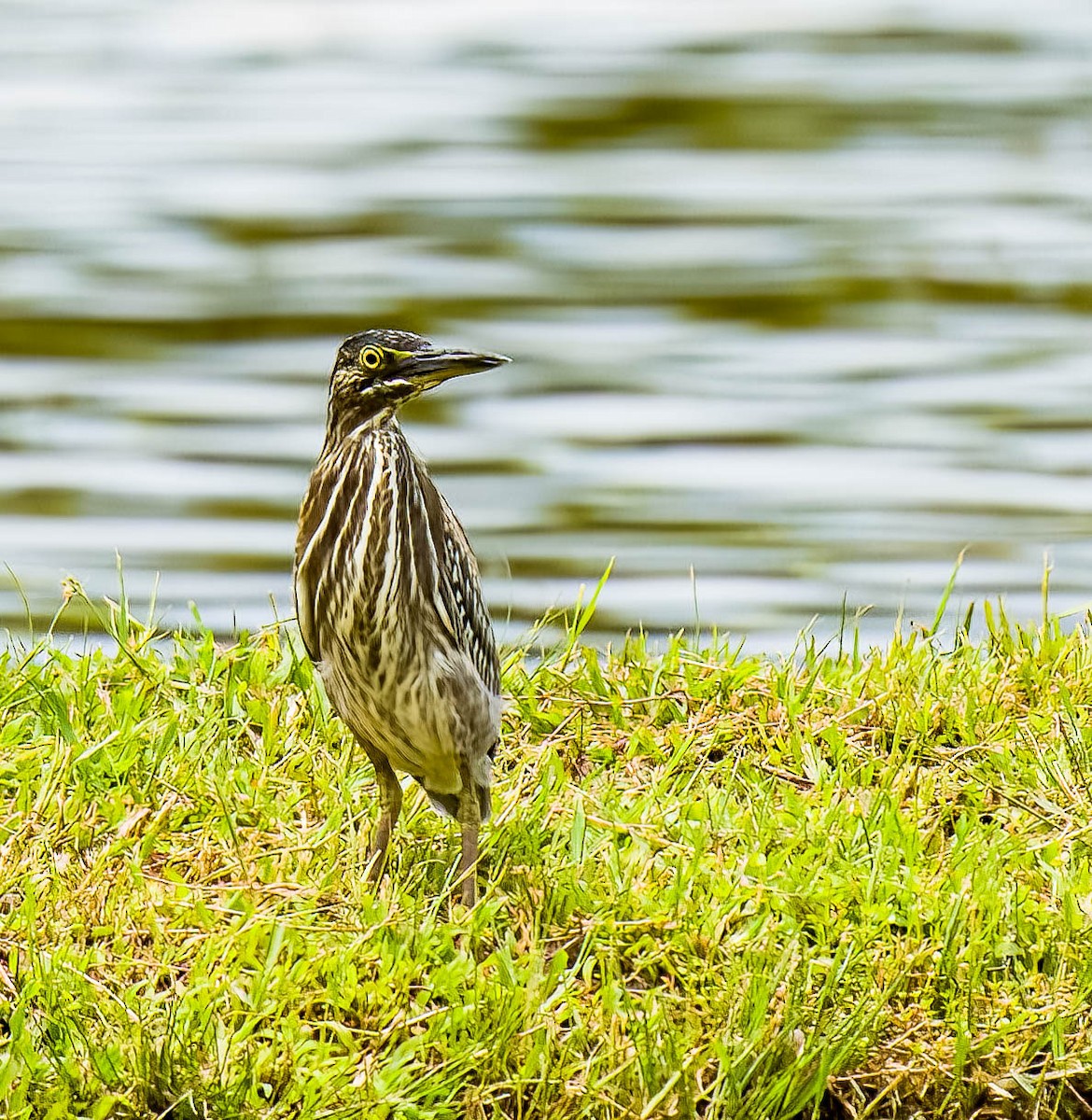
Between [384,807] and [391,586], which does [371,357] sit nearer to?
[391,586]

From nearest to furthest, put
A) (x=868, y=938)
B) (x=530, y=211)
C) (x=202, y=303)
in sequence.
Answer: (x=868, y=938), (x=202, y=303), (x=530, y=211)

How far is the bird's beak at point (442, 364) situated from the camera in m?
4.22

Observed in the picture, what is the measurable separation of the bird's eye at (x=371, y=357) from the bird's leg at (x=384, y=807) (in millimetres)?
865

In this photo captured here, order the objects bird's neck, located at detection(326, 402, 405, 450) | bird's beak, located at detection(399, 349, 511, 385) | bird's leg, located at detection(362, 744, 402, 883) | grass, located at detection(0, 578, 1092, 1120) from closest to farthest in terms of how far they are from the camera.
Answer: grass, located at detection(0, 578, 1092, 1120) → bird's beak, located at detection(399, 349, 511, 385) → bird's neck, located at detection(326, 402, 405, 450) → bird's leg, located at detection(362, 744, 402, 883)

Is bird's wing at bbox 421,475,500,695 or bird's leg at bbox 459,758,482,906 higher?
bird's wing at bbox 421,475,500,695

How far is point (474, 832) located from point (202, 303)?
7.15 metres

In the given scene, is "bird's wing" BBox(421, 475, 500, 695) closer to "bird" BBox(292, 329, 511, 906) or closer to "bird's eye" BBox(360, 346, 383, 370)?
"bird" BBox(292, 329, 511, 906)

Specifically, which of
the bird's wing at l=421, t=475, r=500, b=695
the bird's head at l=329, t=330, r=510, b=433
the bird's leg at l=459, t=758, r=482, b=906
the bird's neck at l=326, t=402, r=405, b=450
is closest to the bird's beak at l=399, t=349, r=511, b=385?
the bird's head at l=329, t=330, r=510, b=433

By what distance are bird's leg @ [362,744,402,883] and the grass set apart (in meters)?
0.06

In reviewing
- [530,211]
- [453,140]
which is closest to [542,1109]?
[530,211]

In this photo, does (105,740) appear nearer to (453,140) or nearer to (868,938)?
(868,938)

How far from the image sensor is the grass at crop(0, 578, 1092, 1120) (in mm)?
3904

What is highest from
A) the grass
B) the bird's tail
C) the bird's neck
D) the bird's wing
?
the bird's neck

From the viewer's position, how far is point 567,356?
10305 millimetres
